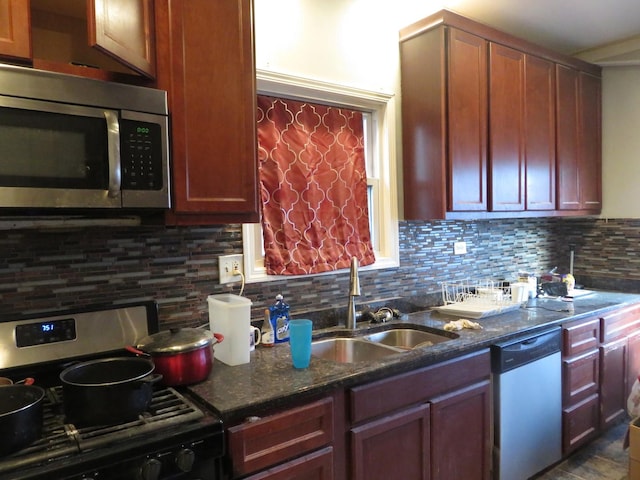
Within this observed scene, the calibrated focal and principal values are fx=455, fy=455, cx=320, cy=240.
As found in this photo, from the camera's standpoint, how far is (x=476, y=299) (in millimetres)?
2740

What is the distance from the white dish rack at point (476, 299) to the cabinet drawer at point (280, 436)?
1256mm

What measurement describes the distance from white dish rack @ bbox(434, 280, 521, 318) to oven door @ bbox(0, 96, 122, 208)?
1.88m

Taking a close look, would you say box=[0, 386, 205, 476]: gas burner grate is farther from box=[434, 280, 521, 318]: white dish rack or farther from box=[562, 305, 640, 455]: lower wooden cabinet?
box=[562, 305, 640, 455]: lower wooden cabinet

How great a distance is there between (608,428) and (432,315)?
4.60 feet

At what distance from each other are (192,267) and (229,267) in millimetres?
170

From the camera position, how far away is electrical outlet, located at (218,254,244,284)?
199 centimetres

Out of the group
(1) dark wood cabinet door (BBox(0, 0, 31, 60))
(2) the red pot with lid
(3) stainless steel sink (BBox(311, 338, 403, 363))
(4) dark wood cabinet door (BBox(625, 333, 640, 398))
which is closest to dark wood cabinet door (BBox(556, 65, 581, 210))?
(4) dark wood cabinet door (BBox(625, 333, 640, 398))

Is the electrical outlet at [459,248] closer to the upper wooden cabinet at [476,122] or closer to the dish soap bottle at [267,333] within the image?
the upper wooden cabinet at [476,122]

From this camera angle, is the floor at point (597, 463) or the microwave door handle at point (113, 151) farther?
the floor at point (597, 463)

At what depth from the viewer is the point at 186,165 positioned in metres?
1.53

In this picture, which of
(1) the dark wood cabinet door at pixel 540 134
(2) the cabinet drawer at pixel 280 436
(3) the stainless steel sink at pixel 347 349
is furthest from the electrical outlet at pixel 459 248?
(2) the cabinet drawer at pixel 280 436

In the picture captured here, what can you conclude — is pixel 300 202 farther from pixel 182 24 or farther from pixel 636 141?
pixel 636 141

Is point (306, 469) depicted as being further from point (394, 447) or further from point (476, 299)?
point (476, 299)

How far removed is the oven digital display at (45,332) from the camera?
4.90 feet
